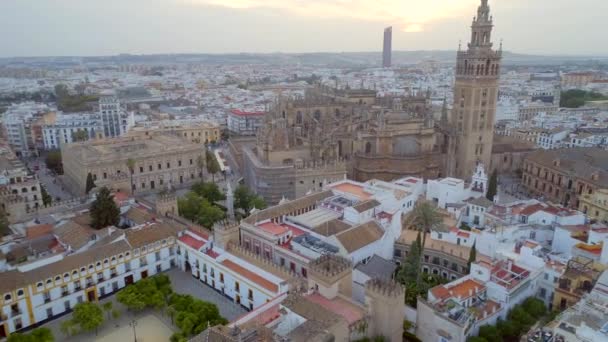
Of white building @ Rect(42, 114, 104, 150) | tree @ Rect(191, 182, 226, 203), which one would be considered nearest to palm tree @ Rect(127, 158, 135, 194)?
tree @ Rect(191, 182, 226, 203)

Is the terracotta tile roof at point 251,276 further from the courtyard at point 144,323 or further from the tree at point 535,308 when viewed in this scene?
the tree at point 535,308

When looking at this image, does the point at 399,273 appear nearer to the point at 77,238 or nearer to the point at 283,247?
the point at 283,247

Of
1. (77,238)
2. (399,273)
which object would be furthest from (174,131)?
(399,273)

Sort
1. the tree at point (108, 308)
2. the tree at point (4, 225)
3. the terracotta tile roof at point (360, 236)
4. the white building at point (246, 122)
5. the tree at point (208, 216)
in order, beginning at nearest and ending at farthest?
1. the tree at point (108, 308)
2. the terracotta tile roof at point (360, 236)
3. the tree at point (4, 225)
4. the tree at point (208, 216)
5. the white building at point (246, 122)

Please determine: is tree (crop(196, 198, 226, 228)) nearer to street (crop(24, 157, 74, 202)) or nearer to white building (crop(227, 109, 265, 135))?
street (crop(24, 157, 74, 202))

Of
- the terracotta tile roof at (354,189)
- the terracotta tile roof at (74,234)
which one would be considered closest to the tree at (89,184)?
the terracotta tile roof at (74,234)

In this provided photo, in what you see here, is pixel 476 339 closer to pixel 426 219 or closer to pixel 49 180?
pixel 426 219

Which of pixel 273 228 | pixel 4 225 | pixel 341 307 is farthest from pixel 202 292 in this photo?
pixel 4 225
